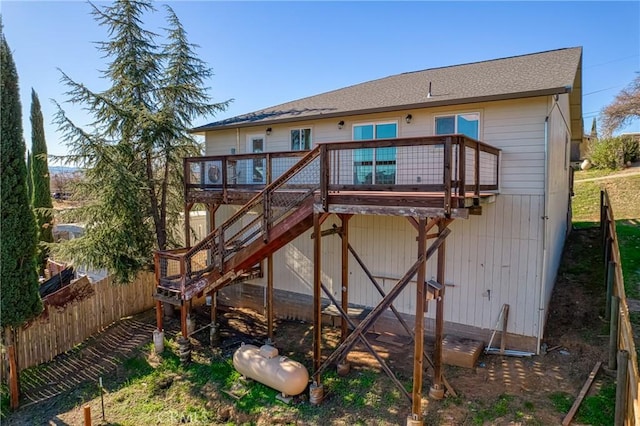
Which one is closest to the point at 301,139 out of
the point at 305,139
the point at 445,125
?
the point at 305,139

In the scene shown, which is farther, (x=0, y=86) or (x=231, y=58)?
(x=231, y=58)

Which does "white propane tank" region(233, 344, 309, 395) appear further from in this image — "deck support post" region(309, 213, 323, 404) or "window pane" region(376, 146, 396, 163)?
"window pane" region(376, 146, 396, 163)

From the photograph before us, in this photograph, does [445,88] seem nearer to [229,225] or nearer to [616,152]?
[229,225]

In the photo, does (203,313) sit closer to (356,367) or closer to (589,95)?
(356,367)

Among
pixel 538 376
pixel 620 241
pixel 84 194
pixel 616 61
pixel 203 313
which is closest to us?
pixel 538 376

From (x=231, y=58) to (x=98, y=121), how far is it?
563cm

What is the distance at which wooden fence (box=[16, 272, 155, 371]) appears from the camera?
857 cm

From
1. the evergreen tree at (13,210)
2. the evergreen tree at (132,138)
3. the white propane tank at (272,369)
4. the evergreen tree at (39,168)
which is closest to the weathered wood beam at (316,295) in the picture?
the white propane tank at (272,369)

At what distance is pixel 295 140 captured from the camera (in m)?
10.4

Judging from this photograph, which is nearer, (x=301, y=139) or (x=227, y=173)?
(x=227, y=173)

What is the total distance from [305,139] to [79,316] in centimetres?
777

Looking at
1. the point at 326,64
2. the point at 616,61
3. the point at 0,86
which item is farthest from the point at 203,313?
the point at 616,61

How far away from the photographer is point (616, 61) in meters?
30.8

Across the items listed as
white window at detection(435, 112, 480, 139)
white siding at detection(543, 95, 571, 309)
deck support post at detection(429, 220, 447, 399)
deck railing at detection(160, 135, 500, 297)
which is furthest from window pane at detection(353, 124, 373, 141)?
white siding at detection(543, 95, 571, 309)
